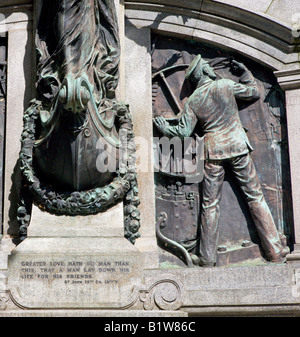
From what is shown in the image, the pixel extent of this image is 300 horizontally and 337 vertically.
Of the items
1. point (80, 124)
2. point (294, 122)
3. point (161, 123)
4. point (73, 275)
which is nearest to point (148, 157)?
point (161, 123)

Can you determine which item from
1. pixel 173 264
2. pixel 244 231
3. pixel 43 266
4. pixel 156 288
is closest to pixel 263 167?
pixel 244 231

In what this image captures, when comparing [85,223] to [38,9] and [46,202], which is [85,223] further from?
[38,9]

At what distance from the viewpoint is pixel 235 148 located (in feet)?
37.4

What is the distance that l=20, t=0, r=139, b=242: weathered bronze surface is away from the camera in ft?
34.2

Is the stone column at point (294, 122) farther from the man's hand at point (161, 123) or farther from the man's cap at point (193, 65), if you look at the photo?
the man's hand at point (161, 123)

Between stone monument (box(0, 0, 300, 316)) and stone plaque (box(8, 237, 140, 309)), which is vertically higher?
stone monument (box(0, 0, 300, 316))

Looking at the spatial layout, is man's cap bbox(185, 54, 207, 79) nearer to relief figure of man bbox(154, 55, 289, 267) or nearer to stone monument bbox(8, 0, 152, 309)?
relief figure of man bbox(154, 55, 289, 267)

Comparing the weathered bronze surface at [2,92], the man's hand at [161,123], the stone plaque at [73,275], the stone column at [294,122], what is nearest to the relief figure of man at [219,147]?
the man's hand at [161,123]

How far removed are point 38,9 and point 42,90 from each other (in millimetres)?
1255

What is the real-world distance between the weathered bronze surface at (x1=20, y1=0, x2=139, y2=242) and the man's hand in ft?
2.36

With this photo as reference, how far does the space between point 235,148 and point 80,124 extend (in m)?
2.36

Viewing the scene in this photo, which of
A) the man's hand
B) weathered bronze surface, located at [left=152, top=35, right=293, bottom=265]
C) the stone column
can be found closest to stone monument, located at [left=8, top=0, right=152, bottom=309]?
the man's hand

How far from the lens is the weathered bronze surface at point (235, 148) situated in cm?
1141

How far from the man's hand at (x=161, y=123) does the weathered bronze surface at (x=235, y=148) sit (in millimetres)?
99
